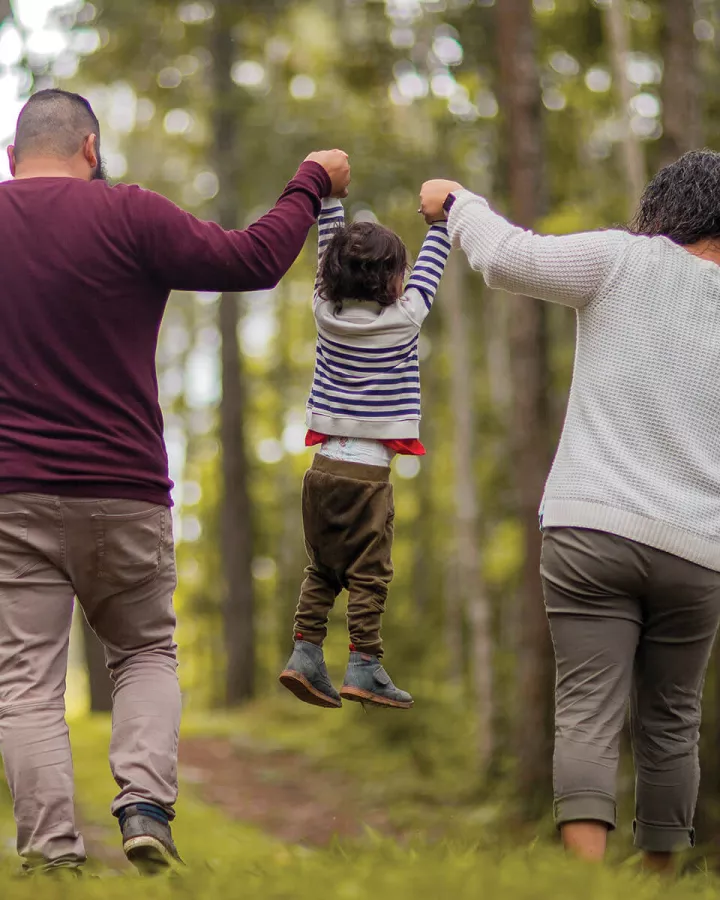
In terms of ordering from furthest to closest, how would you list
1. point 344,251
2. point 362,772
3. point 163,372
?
point 163,372 → point 362,772 → point 344,251

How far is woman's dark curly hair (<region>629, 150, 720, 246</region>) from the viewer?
3.73 metres

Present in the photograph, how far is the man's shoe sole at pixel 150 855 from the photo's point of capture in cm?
347

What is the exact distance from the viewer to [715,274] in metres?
3.69

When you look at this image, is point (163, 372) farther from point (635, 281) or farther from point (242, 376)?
point (635, 281)

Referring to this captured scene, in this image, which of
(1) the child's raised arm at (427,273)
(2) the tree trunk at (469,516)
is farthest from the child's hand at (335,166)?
(2) the tree trunk at (469,516)

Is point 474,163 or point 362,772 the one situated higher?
point 474,163

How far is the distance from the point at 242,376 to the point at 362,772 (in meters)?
7.20

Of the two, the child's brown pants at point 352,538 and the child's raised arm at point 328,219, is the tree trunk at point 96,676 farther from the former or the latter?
the child's raised arm at point 328,219

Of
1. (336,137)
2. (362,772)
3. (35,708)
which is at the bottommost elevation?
(362,772)

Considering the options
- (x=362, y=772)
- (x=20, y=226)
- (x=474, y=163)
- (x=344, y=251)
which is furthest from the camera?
(x=474, y=163)

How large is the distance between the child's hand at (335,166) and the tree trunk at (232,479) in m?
12.9

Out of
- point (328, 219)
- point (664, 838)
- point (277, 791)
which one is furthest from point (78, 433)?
point (277, 791)

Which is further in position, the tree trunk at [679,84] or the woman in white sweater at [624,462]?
the tree trunk at [679,84]

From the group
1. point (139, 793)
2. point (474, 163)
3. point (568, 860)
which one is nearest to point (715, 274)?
point (568, 860)
